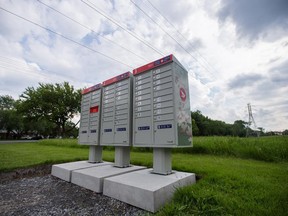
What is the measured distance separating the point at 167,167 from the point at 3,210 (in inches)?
106

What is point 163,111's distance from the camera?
3129mm

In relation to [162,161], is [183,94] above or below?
above

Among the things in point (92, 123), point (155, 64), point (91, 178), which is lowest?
point (91, 178)

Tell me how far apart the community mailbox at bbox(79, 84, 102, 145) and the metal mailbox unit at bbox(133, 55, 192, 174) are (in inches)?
59.7

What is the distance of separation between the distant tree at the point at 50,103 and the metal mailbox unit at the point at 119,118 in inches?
838

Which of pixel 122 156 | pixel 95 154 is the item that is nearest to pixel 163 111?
pixel 122 156

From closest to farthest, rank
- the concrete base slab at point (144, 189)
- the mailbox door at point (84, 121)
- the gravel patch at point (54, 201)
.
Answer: the concrete base slab at point (144, 189)
the gravel patch at point (54, 201)
the mailbox door at point (84, 121)

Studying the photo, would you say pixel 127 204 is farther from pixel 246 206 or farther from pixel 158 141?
pixel 246 206

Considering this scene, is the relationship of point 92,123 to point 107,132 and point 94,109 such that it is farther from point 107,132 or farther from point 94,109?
point 107,132

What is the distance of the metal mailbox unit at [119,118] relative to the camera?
12.4 feet

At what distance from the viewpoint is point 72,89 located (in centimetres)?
2458

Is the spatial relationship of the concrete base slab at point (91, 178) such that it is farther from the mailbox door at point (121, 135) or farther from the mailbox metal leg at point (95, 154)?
the mailbox metal leg at point (95, 154)

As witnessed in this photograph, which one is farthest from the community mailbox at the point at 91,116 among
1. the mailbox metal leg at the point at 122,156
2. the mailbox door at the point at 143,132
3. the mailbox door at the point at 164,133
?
the mailbox door at the point at 164,133

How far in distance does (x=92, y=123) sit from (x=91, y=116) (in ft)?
0.75
